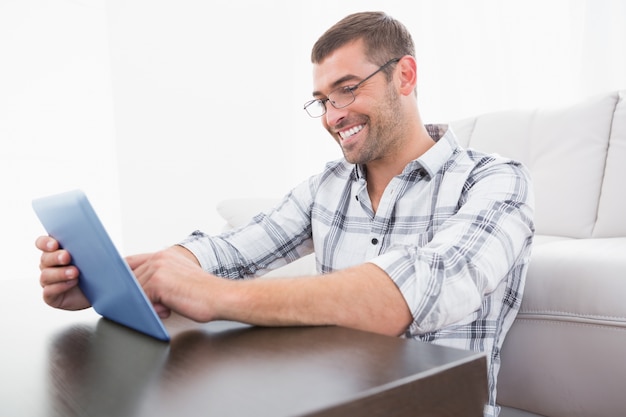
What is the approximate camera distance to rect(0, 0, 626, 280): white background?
91.3 inches

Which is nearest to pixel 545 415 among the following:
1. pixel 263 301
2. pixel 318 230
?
pixel 318 230

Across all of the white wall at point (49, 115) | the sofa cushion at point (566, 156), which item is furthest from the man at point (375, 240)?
the white wall at point (49, 115)

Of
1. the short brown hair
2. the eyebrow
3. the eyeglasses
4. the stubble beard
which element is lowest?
the stubble beard

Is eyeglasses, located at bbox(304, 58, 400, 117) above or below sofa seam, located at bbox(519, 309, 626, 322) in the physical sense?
above

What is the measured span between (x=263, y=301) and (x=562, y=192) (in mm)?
1230

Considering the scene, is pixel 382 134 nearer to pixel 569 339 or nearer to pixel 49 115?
pixel 569 339

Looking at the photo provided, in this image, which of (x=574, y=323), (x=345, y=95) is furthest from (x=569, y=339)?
(x=345, y=95)

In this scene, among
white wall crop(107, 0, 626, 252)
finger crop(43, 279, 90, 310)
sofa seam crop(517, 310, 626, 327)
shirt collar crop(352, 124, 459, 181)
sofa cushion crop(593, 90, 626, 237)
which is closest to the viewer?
finger crop(43, 279, 90, 310)

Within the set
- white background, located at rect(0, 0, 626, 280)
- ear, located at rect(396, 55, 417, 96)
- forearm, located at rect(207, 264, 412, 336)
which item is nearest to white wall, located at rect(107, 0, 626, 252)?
white background, located at rect(0, 0, 626, 280)

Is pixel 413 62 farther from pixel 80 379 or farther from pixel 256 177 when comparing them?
pixel 256 177

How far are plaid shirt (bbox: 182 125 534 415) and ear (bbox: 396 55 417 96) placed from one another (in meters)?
0.12

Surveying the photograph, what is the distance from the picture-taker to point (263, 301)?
0.63m

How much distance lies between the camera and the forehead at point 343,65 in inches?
50.6

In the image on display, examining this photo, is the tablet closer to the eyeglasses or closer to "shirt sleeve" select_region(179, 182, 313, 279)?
"shirt sleeve" select_region(179, 182, 313, 279)
